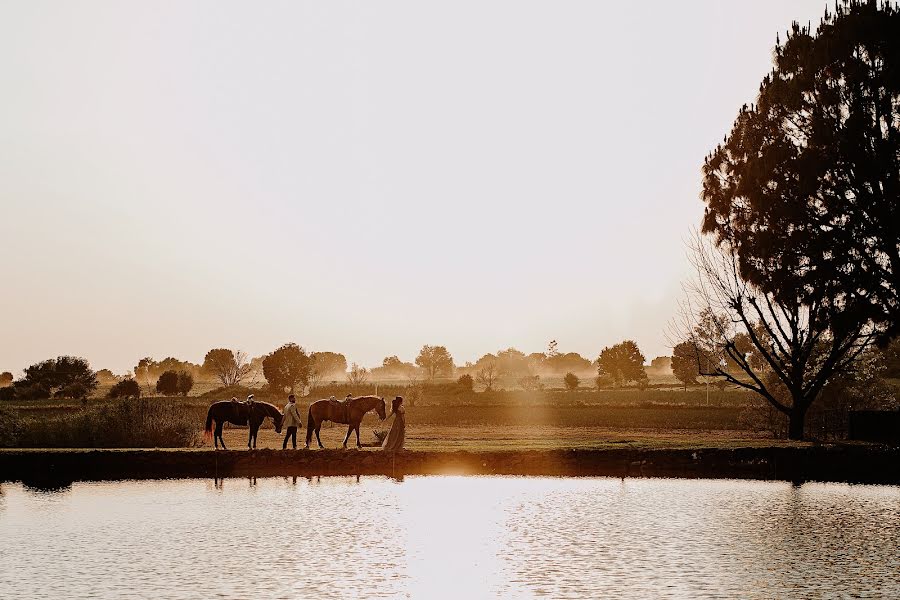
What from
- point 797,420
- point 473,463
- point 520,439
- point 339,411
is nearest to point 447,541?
point 473,463

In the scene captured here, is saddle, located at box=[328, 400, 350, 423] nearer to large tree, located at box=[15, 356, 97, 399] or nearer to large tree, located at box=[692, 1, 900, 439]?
large tree, located at box=[692, 1, 900, 439]

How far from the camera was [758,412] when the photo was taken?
54656 millimetres

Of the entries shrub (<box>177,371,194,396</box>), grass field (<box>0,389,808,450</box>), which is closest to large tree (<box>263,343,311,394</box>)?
shrub (<box>177,371,194,396</box>)

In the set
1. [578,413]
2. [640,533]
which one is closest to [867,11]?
[640,533]

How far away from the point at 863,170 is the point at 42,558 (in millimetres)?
30345

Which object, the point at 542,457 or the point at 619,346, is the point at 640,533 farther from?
the point at 619,346

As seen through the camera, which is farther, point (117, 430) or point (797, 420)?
point (797, 420)

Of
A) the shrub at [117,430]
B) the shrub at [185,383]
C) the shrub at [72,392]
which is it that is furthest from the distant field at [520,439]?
the shrub at [185,383]

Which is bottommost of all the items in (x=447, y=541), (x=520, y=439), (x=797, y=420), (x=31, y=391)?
(x=447, y=541)

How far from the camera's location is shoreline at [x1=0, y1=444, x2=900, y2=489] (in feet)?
101

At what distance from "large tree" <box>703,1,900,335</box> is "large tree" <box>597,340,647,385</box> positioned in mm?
123911

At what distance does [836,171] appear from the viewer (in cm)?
3662

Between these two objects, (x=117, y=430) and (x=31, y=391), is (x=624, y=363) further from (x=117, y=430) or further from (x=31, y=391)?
(x=117, y=430)

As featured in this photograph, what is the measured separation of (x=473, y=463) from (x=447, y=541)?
519 inches
